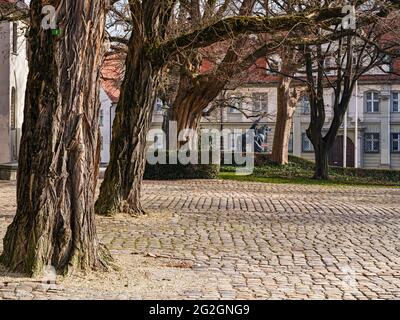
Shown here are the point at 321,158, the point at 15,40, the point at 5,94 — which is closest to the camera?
the point at 321,158

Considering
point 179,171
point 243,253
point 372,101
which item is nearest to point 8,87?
point 179,171

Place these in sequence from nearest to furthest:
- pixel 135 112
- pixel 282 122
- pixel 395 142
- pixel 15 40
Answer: pixel 135 112 < pixel 15 40 < pixel 282 122 < pixel 395 142

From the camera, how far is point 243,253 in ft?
33.4

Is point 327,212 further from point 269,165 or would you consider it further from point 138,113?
point 269,165

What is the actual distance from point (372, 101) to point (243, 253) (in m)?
57.5

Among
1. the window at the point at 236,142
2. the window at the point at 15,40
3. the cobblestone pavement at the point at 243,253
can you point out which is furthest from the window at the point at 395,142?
the cobblestone pavement at the point at 243,253

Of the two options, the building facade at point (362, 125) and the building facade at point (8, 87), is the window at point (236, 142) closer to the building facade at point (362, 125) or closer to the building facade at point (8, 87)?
the building facade at point (362, 125)

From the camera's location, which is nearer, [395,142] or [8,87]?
[8,87]

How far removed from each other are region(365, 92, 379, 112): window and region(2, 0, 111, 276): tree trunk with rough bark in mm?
59038

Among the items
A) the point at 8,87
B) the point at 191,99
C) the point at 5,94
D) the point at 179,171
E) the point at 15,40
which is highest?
the point at 15,40

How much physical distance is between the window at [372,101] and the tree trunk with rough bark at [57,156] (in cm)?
5904

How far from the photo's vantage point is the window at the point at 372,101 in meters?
65.1

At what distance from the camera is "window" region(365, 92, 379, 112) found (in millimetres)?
65062

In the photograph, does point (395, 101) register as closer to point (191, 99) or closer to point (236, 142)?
point (236, 142)
